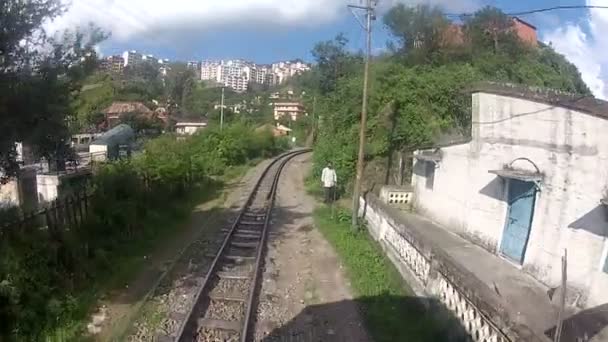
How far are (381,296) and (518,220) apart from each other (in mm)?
3216

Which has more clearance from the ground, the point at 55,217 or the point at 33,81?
the point at 33,81

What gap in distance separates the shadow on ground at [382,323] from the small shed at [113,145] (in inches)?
670

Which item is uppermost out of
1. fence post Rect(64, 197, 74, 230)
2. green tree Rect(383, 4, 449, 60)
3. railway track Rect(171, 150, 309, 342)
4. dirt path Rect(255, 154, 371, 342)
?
green tree Rect(383, 4, 449, 60)

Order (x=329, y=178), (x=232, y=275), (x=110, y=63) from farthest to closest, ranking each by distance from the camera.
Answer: (x=329, y=178)
(x=110, y=63)
(x=232, y=275)

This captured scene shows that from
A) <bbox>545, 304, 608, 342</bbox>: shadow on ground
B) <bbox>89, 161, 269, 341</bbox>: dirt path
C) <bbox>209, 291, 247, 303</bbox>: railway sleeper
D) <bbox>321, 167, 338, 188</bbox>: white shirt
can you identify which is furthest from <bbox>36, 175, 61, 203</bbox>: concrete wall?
<bbox>545, 304, 608, 342</bbox>: shadow on ground

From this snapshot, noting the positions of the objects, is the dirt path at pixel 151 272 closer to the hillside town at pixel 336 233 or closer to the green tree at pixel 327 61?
the hillside town at pixel 336 233

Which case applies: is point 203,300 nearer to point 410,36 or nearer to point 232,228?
point 232,228

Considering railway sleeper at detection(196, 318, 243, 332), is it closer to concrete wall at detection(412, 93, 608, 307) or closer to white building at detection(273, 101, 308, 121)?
concrete wall at detection(412, 93, 608, 307)

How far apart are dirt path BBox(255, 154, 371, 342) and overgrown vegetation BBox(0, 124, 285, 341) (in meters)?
3.00

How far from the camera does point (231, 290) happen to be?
9430 millimetres

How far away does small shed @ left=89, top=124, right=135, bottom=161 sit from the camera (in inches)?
950

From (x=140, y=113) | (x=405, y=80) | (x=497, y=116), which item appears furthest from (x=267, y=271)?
(x=140, y=113)

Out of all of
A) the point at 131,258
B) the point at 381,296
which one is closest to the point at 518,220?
the point at 381,296

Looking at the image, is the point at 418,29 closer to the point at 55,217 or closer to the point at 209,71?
the point at 55,217
